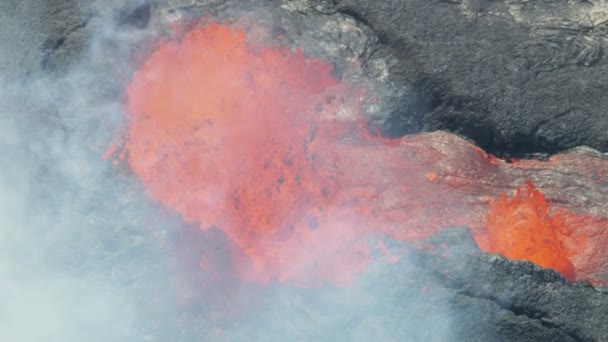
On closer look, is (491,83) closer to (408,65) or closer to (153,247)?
(408,65)

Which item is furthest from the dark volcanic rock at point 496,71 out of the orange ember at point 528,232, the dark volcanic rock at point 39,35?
the dark volcanic rock at point 39,35

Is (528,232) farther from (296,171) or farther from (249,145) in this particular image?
(249,145)

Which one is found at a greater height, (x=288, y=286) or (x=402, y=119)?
(x=402, y=119)

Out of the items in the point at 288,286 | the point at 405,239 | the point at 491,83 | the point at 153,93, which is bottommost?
the point at 288,286

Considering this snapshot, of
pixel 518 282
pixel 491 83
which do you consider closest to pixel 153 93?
pixel 491 83

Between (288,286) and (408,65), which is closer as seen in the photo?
(288,286)

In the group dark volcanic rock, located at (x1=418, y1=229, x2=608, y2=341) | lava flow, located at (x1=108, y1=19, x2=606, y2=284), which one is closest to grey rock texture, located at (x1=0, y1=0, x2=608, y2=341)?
dark volcanic rock, located at (x1=418, y1=229, x2=608, y2=341)

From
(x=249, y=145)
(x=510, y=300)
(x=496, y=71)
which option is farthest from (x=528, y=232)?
(x=249, y=145)
